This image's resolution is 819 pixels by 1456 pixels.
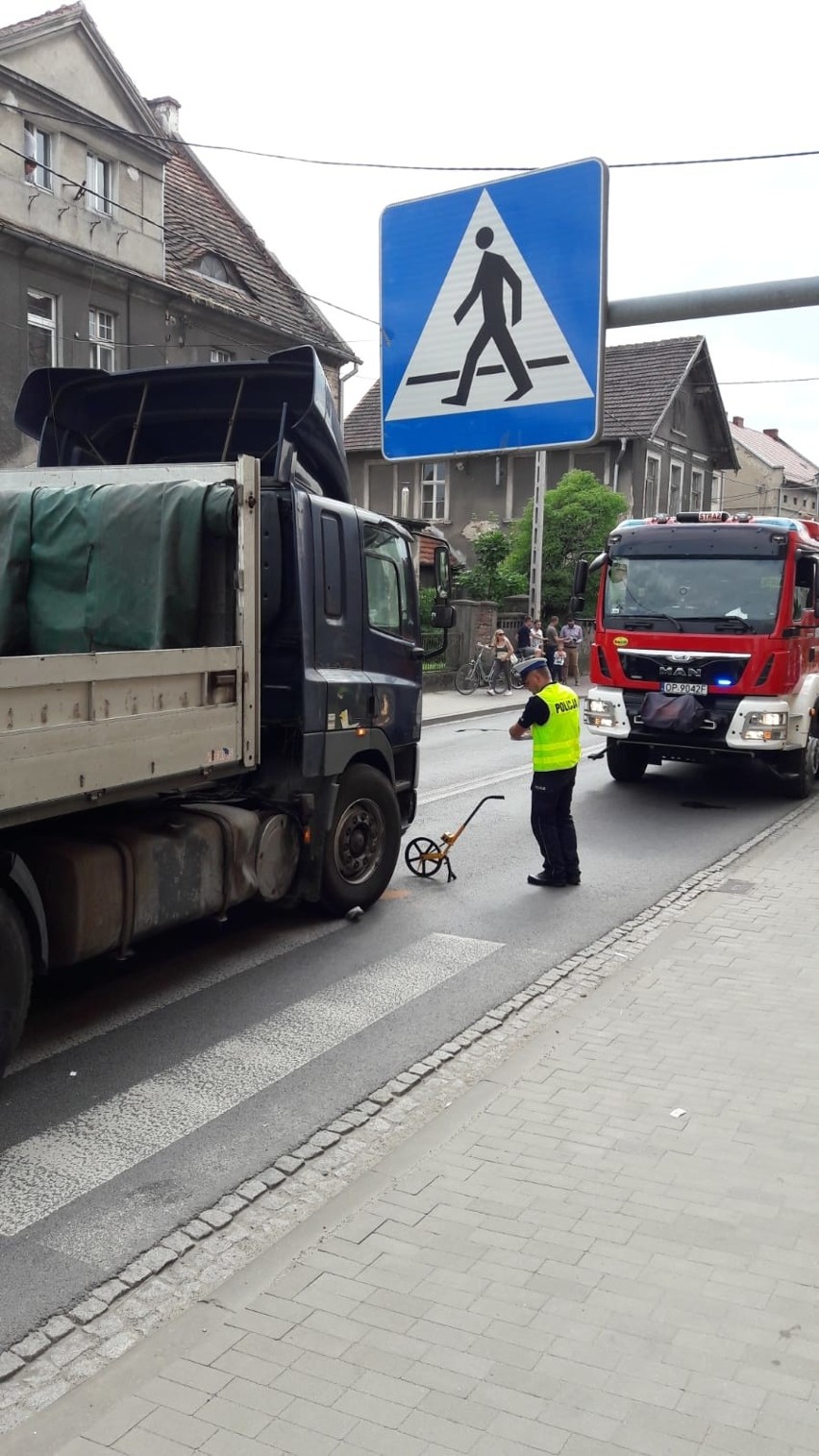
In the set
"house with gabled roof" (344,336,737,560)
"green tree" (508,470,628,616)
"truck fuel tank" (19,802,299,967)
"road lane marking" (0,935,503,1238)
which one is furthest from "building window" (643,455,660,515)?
"road lane marking" (0,935,503,1238)

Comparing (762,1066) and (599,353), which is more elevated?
(599,353)

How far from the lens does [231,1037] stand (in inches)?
224

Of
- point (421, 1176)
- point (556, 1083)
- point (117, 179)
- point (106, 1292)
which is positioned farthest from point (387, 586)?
point (117, 179)

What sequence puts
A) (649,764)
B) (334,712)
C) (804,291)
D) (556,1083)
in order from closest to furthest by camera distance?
(556,1083)
(804,291)
(334,712)
(649,764)

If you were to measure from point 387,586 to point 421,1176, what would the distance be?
477 cm

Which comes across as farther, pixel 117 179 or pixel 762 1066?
pixel 117 179

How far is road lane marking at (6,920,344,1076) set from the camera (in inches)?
217

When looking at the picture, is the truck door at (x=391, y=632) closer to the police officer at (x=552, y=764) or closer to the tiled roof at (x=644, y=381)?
the police officer at (x=552, y=764)

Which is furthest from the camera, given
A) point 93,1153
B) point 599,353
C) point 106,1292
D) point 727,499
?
point 727,499

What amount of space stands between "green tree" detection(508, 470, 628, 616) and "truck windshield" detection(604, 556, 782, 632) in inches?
760

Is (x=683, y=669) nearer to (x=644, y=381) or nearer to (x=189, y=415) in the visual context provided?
(x=189, y=415)

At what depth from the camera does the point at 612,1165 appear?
13.8 feet

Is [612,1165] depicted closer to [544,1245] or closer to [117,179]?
[544,1245]

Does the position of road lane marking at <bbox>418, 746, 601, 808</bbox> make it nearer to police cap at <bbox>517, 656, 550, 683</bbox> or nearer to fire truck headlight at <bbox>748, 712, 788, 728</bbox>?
fire truck headlight at <bbox>748, 712, 788, 728</bbox>
